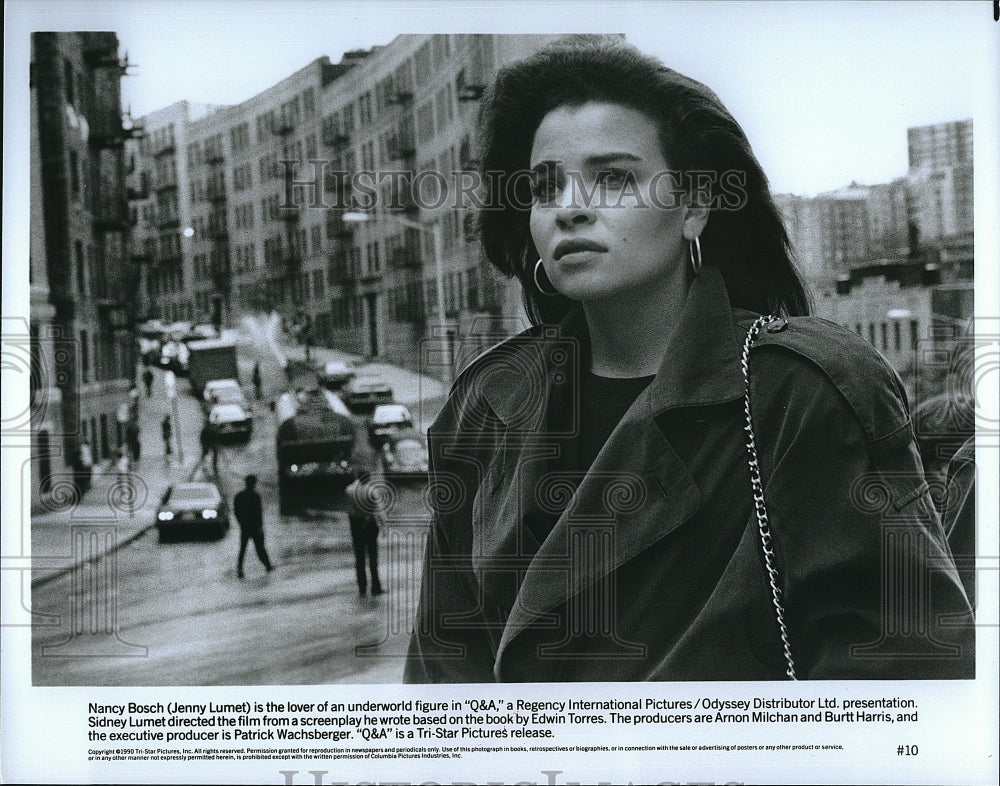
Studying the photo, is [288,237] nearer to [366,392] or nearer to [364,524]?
[366,392]

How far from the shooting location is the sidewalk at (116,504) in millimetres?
4098

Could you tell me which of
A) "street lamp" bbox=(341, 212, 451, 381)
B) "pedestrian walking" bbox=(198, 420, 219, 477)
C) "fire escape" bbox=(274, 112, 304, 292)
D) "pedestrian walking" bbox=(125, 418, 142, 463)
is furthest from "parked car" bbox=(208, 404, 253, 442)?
"street lamp" bbox=(341, 212, 451, 381)

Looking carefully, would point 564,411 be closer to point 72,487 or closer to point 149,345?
point 149,345

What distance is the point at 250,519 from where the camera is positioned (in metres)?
4.09

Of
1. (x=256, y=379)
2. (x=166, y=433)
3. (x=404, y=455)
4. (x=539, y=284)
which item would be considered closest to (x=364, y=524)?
Answer: (x=404, y=455)

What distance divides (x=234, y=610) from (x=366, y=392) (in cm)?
91

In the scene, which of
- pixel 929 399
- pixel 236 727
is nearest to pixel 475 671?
pixel 236 727

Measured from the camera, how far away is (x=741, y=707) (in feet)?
13.1

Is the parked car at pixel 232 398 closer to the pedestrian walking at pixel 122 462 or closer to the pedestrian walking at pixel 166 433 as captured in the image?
the pedestrian walking at pixel 166 433

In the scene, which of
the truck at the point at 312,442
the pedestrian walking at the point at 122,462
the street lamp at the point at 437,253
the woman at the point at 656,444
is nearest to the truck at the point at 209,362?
the truck at the point at 312,442

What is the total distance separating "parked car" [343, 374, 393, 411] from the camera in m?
4.08

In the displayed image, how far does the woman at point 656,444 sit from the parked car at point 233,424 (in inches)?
26.6

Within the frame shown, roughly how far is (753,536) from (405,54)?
6.68 feet

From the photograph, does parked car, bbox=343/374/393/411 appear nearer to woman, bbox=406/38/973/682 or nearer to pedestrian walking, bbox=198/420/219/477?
woman, bbox=406/38/973/682
